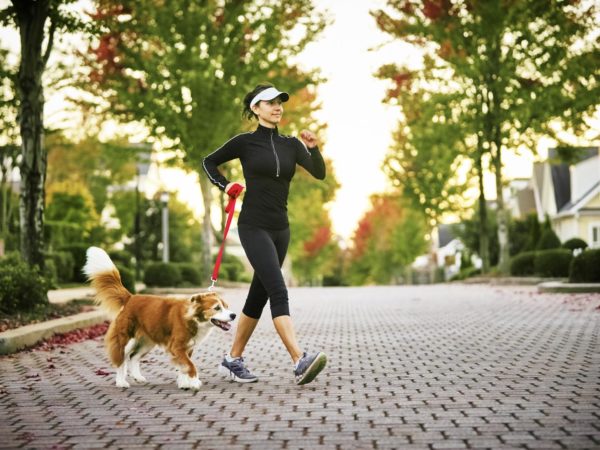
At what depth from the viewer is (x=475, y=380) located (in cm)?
726

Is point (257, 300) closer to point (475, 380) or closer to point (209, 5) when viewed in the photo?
point (475, 380)

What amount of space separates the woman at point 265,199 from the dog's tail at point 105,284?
1.04 metres

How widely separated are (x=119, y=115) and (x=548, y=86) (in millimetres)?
14151

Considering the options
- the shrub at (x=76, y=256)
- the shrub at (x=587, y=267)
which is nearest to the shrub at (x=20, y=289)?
the shrub at (x=587, y=267)

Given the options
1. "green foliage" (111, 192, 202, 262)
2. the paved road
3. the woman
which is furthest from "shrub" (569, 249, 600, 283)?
"green foliage" (111, 192, 202, 262)

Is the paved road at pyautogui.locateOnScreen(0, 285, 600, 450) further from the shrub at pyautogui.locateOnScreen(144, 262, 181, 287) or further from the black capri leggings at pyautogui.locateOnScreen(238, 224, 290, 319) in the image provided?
the shrub at pyautogui.locateOnScreen(144, 262, 181, 287)

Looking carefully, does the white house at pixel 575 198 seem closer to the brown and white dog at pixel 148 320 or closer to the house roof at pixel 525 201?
the house roof at pixel 525 201

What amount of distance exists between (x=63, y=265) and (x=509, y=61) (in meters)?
16.5

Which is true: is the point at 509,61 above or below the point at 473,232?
above

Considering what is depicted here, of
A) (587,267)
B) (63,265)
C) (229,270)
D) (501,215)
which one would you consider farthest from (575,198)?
(63,265)

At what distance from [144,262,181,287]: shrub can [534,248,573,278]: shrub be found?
39.0 feet

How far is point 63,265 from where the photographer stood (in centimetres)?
2825

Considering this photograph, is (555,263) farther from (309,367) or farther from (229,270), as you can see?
(309,367)

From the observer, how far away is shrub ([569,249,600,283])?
22516 millimetres
